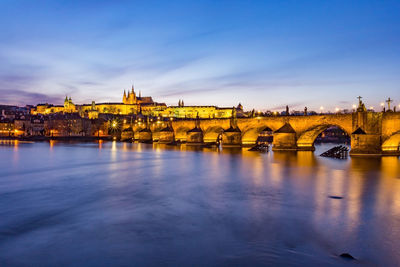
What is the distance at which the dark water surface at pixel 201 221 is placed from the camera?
6.94 m

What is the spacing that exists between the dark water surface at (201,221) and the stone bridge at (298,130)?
9958 millimetres

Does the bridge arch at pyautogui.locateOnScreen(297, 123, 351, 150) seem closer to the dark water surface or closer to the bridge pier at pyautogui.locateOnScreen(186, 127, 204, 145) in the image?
the dark water surface

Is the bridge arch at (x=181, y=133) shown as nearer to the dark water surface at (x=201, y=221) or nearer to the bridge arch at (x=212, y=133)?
the bridge arch at (x=212, y=133)

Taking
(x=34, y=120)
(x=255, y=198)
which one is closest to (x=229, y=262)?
(x=255, y=198)

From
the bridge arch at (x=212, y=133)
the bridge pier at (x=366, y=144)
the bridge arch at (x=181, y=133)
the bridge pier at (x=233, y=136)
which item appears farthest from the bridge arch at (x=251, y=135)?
the bridge pier at (x=366, y=144)

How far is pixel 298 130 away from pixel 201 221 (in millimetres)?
27777

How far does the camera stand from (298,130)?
3519cm

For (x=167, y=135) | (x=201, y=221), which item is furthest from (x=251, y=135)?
(x=201, y=221)

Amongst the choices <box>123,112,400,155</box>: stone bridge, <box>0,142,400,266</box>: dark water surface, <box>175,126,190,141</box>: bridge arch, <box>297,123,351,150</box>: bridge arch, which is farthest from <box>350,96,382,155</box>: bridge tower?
<box>175,126,190,141</box>: bridge arch

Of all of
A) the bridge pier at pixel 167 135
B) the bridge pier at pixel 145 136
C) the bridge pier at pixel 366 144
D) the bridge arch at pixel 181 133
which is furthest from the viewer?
the bridge pier at pixel 145 136

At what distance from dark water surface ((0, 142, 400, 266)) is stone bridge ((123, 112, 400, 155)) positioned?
392 inches

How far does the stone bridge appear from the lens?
88.7 ft

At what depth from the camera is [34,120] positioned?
316ft

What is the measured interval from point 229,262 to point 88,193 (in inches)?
376
